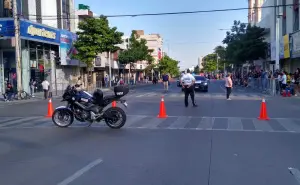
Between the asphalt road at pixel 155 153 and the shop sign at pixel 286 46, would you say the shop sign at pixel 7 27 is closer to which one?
the asphalt road at pixel 155 153

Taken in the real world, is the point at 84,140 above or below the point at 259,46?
below

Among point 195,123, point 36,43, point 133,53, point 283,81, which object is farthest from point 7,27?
point 133,53

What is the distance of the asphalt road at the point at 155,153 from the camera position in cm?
620

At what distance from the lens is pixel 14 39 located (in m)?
28.0

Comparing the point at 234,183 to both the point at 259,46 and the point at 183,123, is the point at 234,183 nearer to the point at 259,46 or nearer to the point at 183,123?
the point at 183,123

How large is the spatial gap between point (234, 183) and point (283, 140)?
13.4ft

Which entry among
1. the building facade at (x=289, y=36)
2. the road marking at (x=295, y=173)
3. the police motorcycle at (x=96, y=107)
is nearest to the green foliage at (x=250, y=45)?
the building facade at (x=289, y=36)

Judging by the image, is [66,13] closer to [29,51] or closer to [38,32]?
[38,32]

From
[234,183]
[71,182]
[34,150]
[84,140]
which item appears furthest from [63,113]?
[234,183]

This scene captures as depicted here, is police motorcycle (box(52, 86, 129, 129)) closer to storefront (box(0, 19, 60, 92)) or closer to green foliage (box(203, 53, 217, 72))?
storefront (box(0, 19, 60, 92))

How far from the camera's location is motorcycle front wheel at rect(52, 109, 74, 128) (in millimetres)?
12203

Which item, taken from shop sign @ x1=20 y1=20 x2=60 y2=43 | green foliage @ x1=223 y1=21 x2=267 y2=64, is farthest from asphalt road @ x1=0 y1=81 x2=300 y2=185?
green foliage @ x1=223 y1=21 x2=267 y2=64

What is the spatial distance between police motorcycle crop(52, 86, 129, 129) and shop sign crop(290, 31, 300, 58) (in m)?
24.0

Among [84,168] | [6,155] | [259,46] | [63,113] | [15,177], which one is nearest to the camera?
[15,177]
